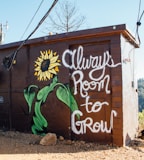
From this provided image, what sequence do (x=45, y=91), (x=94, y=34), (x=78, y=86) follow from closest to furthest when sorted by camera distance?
1. (x=94, y=34)
2. (x=78, y=86)
3. (x=45, y=91)

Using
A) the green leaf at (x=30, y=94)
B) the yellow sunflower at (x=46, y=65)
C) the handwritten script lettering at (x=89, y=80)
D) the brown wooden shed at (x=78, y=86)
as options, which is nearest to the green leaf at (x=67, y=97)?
the brown wooden shed at (x=78, y=86)

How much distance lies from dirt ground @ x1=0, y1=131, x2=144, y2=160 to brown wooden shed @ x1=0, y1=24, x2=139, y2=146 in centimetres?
30

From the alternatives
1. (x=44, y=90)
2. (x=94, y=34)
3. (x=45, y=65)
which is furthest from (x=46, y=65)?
(x=94, y=34)

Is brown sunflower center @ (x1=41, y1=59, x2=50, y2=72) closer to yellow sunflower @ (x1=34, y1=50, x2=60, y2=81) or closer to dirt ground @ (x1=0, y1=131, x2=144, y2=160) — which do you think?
yellow sunflower @ (x1=34, y1=50, x2=60, y2=81)

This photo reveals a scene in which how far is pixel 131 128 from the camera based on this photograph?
7461 mm

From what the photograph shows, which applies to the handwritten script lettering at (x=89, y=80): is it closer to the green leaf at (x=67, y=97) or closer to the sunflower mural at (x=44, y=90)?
the green leaf at (x=67, y=97)

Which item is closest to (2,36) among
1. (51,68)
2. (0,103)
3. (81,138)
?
(0,103)

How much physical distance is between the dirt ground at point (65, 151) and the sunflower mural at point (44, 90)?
68 centimetres

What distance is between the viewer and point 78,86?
7.27m

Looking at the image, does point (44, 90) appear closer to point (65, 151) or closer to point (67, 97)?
point (67, 97)

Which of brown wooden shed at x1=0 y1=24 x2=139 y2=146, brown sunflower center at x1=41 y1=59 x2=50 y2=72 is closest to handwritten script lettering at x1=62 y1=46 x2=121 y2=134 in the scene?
brown wooden shed at x1=0 y1=24 x2=139 y2=146

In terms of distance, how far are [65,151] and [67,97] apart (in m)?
1.63

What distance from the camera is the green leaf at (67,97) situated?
24.0 ft

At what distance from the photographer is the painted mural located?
691 cm
